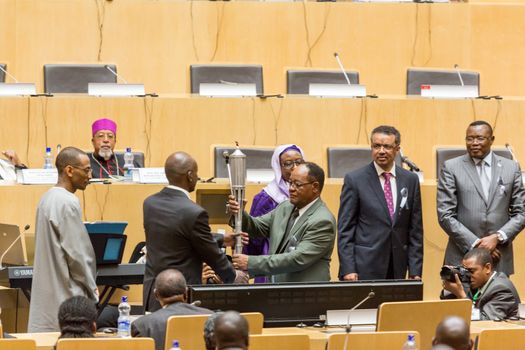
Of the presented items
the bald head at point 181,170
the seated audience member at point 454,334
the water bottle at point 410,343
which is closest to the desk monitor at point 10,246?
the bald head at point 181,170

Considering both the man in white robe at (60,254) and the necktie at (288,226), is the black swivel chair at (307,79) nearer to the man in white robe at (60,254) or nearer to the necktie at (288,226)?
the necktie at (288,226)

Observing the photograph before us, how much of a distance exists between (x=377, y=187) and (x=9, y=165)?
2.79m

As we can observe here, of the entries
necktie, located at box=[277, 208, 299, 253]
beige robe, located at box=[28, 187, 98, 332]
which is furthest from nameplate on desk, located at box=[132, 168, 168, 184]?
beige robe, located at box=[28, 187, 98, 332]

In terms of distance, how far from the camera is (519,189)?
7156mm

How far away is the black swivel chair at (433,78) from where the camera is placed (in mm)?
10102

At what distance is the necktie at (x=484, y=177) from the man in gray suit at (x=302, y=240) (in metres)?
1.38

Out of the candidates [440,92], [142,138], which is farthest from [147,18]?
[440,92]

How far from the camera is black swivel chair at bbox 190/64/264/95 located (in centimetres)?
968

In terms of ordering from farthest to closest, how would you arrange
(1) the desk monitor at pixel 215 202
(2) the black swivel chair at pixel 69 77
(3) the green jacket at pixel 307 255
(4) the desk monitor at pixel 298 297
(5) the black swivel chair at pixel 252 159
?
(2) the black swivel chair at pixel 69 77 < (5) the black swivel chair at pixel 252 159 < (1) the desk monitor at pixel 215 202 < (3) the green jacket at pixel 307 255 < (4) the desk monitor at pixel 298 297

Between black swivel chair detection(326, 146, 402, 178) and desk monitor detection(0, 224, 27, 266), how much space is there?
2.48 metres

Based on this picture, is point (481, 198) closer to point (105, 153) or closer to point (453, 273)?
point (453, 273)

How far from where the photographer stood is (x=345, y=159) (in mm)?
8562

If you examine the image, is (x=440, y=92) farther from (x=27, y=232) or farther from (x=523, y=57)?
(x=27, y=232)

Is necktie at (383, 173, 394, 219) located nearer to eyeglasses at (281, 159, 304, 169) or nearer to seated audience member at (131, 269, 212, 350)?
eyeglasses at (281, 159, 304, 169)
